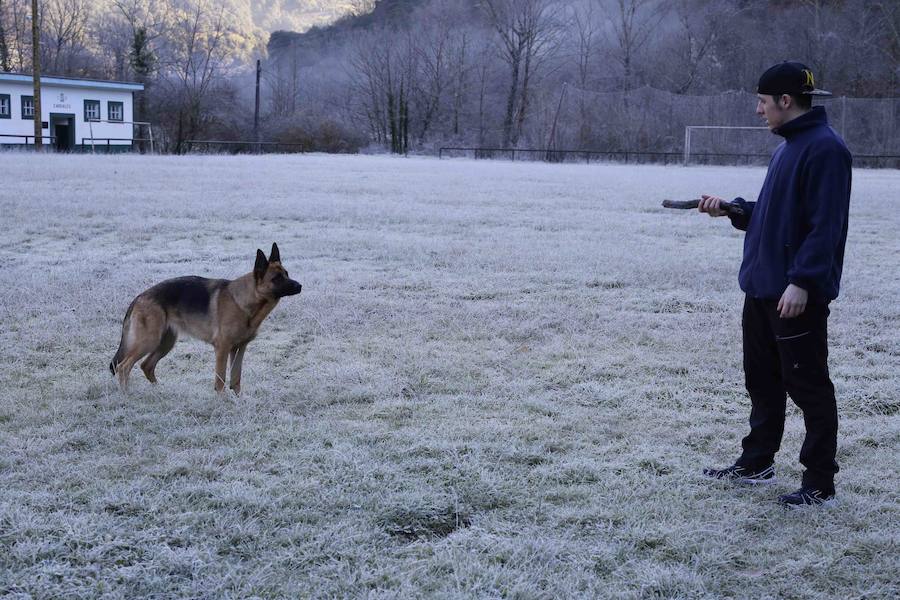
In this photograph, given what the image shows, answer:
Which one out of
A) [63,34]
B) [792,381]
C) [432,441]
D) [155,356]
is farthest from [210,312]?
[63,34]

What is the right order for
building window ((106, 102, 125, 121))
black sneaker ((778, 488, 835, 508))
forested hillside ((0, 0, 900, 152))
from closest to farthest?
black sneaker ((778, 488, 835, 508)), forested hillside ((0, 0, 900, 152)), building window ((106, 102, 125, 121))

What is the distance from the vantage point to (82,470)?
404cm

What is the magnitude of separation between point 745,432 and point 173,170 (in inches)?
947

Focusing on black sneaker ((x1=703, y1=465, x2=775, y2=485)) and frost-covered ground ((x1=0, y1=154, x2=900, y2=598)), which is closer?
frost-covered ground ((x1=0, y1=154, x2=900, y2=598))

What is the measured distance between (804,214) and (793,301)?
1.22 feet

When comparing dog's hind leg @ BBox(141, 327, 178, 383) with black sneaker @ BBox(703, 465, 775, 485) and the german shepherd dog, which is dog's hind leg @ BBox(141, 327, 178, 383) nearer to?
the german shepherd dog

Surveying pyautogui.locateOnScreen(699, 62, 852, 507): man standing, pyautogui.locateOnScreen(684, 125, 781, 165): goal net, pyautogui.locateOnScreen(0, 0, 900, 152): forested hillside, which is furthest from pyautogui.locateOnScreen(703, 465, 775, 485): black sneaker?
pyautogui.locateOnScreen(0, 0, 900, 152): forested hillside

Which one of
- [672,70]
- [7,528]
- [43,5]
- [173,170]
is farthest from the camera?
[43,5]

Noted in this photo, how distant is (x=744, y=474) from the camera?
422cm

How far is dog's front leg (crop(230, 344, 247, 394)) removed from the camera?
528 centimetres

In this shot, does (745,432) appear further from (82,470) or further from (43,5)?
(43,5)

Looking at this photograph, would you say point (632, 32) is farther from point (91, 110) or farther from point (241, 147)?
point (91, 110)

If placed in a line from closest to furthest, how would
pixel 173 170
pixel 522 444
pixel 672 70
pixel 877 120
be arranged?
pixel 522 444 < pixel 173 170 < pixel 877 120 < pixel 672 70

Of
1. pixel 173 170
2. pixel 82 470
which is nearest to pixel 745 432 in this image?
pixel 82 470
